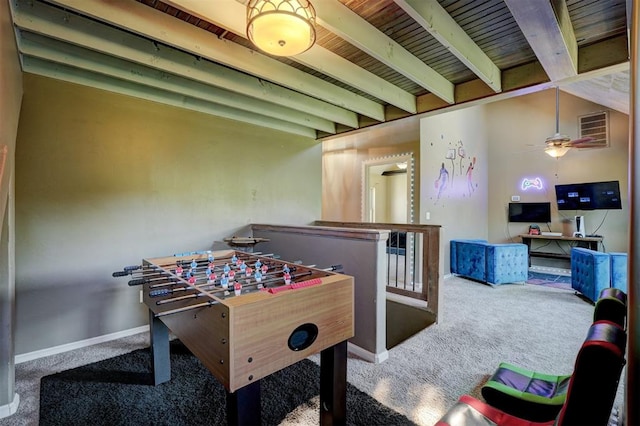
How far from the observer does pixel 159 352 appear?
215cm

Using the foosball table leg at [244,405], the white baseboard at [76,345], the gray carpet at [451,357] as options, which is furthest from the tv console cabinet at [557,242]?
the white baseboard at [76,345]

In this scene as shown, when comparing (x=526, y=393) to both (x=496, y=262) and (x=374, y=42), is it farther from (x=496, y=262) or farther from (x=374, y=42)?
(x=496, y=262)

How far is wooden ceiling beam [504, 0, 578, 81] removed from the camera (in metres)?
1.71

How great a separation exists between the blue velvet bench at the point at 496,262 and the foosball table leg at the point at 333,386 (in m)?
4.32

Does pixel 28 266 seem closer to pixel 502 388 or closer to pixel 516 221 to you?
pixel 502 388

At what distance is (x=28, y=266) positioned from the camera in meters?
2.54

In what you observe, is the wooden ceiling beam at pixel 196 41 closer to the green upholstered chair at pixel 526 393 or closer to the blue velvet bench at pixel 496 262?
the green upholstered chair at pixel 526 393

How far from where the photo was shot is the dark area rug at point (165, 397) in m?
1.78

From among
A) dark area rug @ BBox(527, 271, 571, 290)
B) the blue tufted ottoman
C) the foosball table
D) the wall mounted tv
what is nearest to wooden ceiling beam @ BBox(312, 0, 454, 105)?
the foosball table

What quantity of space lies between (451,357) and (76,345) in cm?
337

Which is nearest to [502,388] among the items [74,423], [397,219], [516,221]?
[74,423]

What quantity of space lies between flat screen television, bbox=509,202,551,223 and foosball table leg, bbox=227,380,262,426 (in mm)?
7163

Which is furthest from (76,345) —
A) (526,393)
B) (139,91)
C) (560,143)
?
(560,143)

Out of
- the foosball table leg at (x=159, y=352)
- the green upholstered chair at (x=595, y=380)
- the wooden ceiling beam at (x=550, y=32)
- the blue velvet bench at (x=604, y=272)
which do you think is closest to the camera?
the green upholstered chair at (x=595, y=380)
